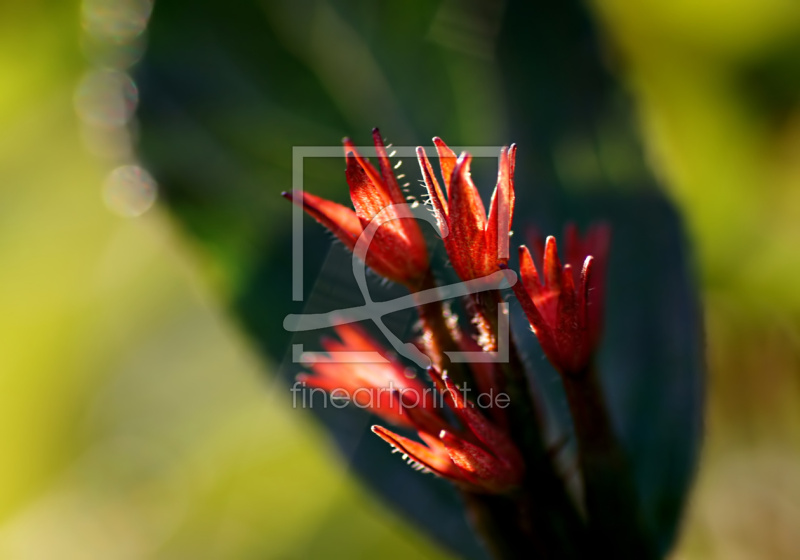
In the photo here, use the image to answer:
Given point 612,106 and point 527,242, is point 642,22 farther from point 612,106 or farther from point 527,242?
point 527,242

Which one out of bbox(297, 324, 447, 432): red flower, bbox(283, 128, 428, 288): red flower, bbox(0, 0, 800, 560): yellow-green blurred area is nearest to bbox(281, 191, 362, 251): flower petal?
bbox(283, 128, 428, 288): red flower

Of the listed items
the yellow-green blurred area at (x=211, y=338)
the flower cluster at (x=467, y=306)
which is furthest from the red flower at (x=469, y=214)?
the yellow-green blurred area at (x=211, y=338)

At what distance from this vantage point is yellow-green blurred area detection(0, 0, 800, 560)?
929 mm

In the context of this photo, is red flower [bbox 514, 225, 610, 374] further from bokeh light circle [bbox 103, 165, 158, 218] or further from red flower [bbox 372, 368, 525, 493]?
bokeh light circle [bbox 103, 165, 158, 218]

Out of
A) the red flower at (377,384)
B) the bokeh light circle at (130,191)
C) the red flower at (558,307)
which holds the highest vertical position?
the bokeh light circle at (130,191)

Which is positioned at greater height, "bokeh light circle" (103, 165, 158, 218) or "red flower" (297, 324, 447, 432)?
"bokeh light circle" (103, 165, 158, 218)

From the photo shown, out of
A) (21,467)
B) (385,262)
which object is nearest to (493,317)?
(385,262)

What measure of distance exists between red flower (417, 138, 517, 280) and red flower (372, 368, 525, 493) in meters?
0.07

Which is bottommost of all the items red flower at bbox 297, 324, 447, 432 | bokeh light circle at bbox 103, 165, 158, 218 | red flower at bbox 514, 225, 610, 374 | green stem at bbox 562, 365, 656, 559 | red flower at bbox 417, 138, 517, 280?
green stem at bbox 562, 365, 656, 559

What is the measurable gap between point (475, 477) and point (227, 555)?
62 centimetres

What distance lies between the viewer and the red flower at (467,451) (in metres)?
0.47

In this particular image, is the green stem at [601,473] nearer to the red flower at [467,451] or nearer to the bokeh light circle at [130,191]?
the red flower at [467,451]

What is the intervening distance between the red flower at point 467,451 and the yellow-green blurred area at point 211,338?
433mm

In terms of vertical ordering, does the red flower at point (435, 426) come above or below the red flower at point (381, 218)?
below
